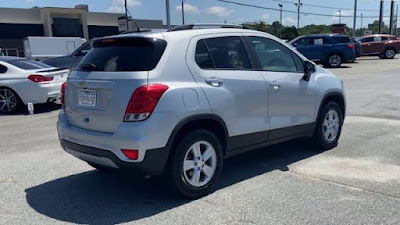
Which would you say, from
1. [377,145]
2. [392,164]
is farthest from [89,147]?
[377,145]

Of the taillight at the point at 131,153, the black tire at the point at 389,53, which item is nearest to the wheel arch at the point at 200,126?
→ the taillight at the point at 131,153

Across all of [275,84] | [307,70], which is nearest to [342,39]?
[307,70]

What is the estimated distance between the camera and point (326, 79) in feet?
19.2

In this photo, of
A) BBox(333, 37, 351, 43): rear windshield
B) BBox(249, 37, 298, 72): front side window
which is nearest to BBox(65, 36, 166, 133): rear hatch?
BBox(249, 37, 298, 72): front side window

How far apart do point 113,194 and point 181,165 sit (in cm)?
96

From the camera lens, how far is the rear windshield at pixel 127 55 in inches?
156

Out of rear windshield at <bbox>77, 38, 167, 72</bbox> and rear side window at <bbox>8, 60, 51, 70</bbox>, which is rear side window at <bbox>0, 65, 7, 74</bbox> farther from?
rear windshield at <bbox>77, 38, 167, 72</bbox>

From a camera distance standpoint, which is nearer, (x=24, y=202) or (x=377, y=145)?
(x=24, y=202)

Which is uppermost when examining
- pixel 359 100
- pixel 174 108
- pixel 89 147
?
pixel 174 108

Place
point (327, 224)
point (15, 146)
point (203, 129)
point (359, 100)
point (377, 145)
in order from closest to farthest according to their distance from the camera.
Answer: point (327, 224), point (203, 129), point (377, 145), point (15, 146), point (359, 100)

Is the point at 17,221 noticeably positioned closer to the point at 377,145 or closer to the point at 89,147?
the point at 89,147

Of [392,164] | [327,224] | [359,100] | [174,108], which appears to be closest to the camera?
[327,224]

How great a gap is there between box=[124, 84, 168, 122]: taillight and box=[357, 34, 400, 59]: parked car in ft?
102

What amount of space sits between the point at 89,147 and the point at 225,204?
1512 millimetres
